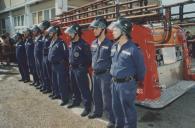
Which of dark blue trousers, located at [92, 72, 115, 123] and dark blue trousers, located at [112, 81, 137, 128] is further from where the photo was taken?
dark blue trousers, located at [92, 72, 115, 123]

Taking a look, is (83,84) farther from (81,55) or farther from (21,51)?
(21,51)

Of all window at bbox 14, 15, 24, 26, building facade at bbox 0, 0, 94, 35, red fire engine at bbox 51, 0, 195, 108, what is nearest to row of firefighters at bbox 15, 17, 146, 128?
red fire engine at bbox 51, 0, 195, 108

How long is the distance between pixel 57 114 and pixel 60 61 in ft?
4.03

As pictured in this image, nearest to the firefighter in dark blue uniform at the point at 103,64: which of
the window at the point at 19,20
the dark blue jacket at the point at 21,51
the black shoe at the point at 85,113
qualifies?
the black shoe at the point at 85,113

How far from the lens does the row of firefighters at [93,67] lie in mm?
4551

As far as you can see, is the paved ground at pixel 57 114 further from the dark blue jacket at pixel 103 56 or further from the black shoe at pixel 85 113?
the dark blue jacket at pixel 103 56

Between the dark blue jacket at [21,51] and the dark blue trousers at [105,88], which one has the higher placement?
the dark blue jacket at [21,51]

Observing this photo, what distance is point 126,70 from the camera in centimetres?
454

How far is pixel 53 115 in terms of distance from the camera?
6.27 metres

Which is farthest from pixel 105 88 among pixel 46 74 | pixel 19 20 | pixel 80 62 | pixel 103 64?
pixel 19 20

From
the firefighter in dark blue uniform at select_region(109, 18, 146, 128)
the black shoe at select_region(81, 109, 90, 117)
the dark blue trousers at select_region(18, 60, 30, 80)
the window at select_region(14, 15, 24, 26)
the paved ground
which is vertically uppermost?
the window at select_region(14, 15, 24, 26)

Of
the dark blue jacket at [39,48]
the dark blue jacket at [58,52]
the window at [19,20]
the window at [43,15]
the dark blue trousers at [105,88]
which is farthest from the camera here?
the window at [19,20]

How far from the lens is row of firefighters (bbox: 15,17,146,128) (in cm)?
455

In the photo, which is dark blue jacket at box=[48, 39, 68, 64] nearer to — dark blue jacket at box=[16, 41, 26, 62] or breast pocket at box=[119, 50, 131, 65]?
breast pocket at box=[119, 50, 131, 65]
